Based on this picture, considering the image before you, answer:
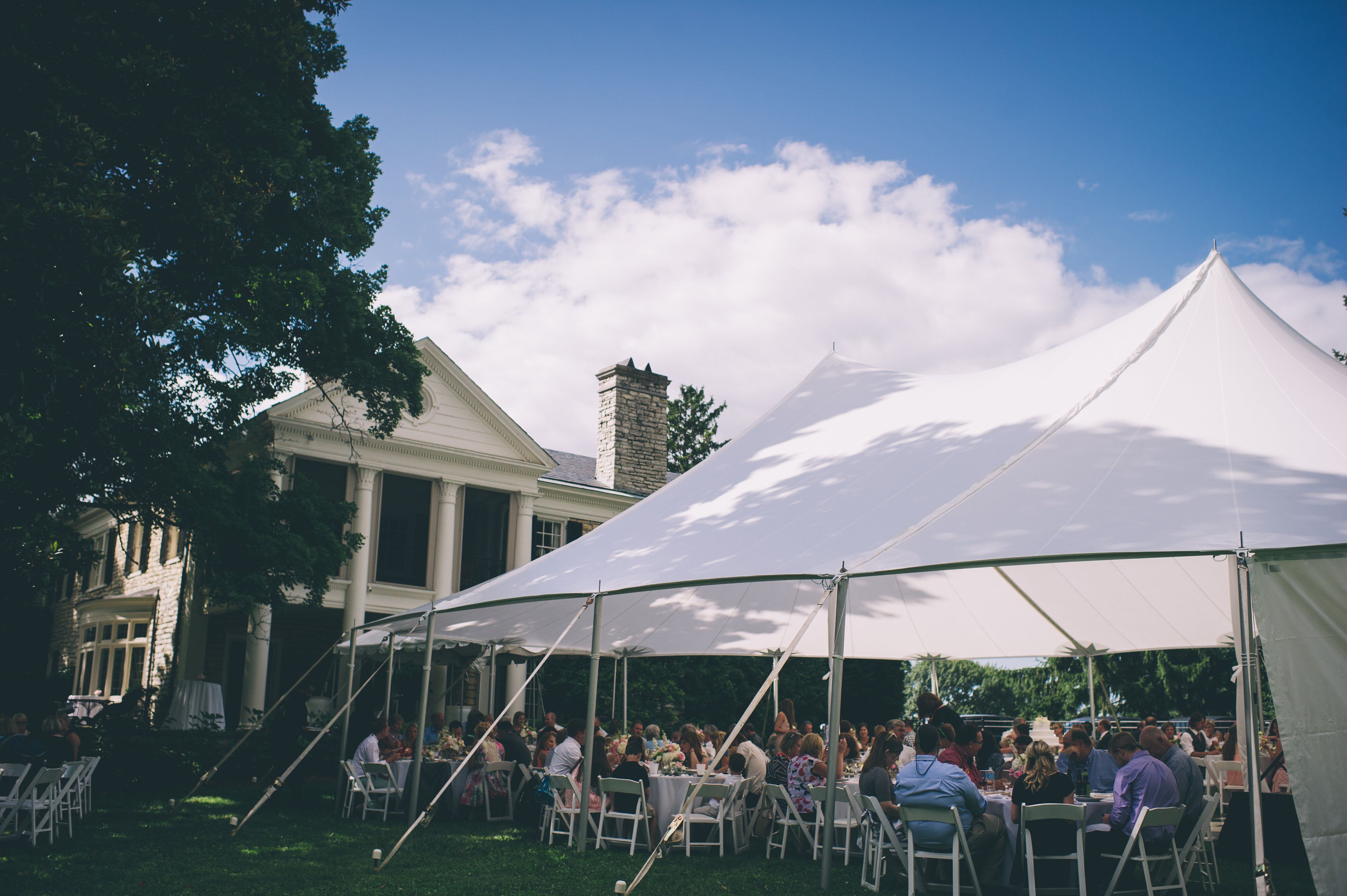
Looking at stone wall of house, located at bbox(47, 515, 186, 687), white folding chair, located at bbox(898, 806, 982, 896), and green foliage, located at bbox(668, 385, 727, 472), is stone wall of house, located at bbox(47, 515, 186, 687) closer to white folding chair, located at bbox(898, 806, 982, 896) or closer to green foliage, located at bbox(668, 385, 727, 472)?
white folding chair, located at bbox(898, 806, 982, 896)

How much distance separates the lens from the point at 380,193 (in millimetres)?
15438

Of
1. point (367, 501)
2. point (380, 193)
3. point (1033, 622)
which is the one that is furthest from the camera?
point (367, 501)

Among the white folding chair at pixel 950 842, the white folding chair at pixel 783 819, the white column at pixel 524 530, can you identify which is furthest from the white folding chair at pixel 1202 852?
the white column at pixel 524 530

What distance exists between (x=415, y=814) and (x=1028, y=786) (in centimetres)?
620

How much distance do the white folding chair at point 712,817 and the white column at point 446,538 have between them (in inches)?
488

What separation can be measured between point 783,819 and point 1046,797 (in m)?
3.00

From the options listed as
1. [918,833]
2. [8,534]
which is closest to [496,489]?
[8,534]

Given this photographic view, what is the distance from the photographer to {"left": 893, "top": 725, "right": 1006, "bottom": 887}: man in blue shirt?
6434mm

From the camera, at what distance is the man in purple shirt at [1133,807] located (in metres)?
6.41

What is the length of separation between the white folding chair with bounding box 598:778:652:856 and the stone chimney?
14861 millimetres

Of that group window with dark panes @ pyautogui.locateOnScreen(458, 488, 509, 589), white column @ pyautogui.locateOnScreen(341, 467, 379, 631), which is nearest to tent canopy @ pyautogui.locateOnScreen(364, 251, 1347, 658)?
white column @ pyautogui.locateOnScreen(341, 467, 379, 631)

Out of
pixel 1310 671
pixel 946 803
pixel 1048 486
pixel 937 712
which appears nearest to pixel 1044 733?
pixel 937 712

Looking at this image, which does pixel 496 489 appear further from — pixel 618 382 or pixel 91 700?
pixel 91 700

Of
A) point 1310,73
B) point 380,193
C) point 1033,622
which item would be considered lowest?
point 1033,622
